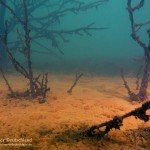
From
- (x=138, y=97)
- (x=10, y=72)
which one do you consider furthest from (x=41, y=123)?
(x=10, y=72)

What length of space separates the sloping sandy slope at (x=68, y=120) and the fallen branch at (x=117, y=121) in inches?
4.6

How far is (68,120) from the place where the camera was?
499 cm

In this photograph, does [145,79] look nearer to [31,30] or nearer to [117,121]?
[117,121]

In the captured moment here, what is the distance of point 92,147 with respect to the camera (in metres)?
3.75

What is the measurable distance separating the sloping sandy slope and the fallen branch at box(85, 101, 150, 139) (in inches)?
4.6

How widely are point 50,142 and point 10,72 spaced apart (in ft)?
29.4

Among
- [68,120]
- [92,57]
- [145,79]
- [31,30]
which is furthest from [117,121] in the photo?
[92,57]

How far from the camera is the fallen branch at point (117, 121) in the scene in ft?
11.6

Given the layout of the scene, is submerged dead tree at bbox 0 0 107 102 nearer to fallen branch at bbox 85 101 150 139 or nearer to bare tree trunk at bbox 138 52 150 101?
bare tree trunk at bbox 138 52 150 101

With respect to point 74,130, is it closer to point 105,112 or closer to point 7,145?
point 7,145

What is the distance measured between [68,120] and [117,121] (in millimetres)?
1475

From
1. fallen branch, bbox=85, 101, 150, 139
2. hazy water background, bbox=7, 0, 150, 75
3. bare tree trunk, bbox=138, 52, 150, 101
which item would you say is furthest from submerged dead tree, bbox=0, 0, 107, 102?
fallen branch, bbox=85, 101, 150, 139

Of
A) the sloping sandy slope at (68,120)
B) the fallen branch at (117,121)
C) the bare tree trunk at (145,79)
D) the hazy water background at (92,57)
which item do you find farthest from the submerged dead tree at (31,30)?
the fallen branch at (117,121)

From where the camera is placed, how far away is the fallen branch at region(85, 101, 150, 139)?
139 inches
